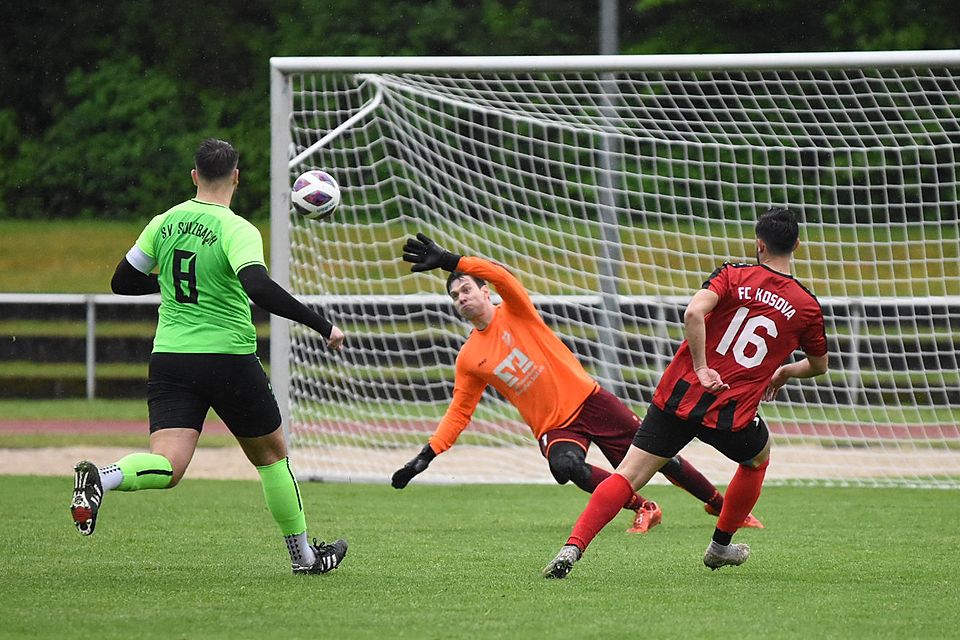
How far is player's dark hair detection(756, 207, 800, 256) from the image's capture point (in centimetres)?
571

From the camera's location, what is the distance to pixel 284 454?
5.79 meters

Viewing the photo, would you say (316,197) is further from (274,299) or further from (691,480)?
(691,480)

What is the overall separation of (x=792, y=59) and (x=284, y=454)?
4.43 metres

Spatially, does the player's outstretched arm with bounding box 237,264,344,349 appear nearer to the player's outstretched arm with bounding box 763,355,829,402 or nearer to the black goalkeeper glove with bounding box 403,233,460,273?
the black goalkeeper glove with bounding box 403,233,460,273

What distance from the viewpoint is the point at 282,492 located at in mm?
5738

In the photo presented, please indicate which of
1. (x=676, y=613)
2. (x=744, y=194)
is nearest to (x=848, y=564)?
(x=676, y=613)

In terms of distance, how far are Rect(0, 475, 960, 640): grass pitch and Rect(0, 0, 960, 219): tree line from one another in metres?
14.6

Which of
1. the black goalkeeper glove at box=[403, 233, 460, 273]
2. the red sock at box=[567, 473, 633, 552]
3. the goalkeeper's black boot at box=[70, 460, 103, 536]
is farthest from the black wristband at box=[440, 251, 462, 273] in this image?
the goalkeeper's black boot at box=[70, 460, 103, 536]

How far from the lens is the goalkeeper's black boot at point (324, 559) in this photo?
231 inches

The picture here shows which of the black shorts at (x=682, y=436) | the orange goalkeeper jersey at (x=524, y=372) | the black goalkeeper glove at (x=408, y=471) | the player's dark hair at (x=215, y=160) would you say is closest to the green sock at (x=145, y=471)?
the player's dark hair at (x=215, y=160)

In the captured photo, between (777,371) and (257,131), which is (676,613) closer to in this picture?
(777,371)

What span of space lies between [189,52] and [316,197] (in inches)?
755

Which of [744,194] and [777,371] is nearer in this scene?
[777,371]

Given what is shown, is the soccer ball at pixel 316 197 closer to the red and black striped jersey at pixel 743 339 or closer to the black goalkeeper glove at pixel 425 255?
the black goalkeeper glove at pixel 425 255
